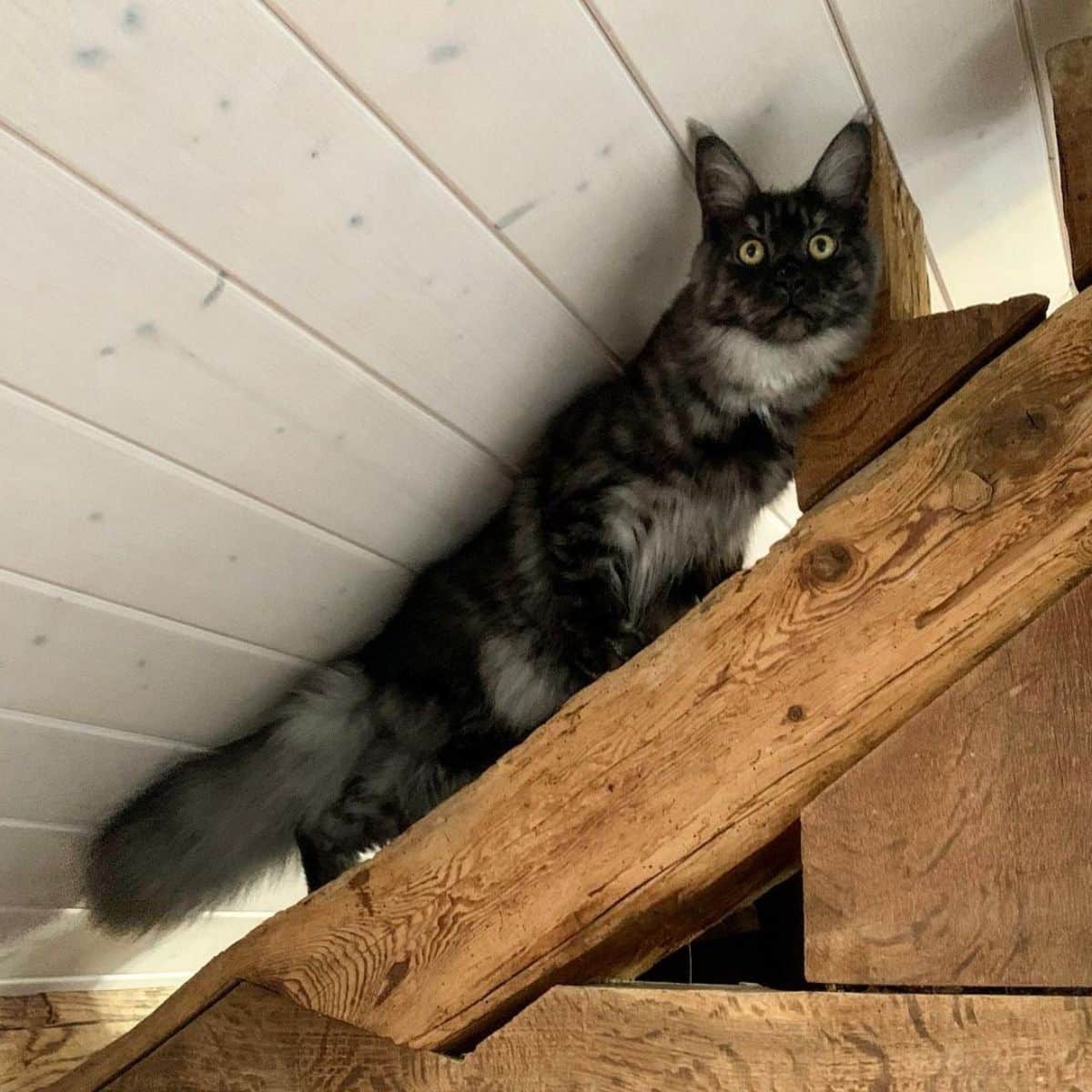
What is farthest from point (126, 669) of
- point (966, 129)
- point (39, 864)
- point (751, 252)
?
point (966, 129)

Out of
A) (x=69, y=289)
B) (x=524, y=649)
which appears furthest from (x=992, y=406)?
(x=69, y=289)

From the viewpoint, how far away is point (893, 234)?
4.29ft

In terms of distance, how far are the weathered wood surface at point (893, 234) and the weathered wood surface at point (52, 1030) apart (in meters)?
1.63

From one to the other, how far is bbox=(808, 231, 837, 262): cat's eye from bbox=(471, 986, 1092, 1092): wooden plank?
83 cm

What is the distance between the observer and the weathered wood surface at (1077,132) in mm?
1148

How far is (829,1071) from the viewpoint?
97 cm

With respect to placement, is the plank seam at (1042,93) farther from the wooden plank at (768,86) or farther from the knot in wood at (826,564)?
the knot in wood at (826,564)

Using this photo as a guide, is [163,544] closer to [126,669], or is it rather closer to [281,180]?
[126,669]

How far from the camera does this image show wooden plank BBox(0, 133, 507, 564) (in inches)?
36.7

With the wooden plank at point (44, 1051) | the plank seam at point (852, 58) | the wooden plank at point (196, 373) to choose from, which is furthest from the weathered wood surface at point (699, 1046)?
the plank seam at point (852, 58)

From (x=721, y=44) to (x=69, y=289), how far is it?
24.9 inches

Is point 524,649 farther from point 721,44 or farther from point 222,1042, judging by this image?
point 721,44

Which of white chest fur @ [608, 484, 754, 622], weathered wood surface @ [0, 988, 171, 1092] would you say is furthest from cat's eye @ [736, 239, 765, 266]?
weathered wood surface @ [0, 988, 171, 1092]

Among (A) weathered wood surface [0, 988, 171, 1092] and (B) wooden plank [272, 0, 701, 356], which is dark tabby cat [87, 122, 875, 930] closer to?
(B) wooden plank [272, 0, 701, 356]
